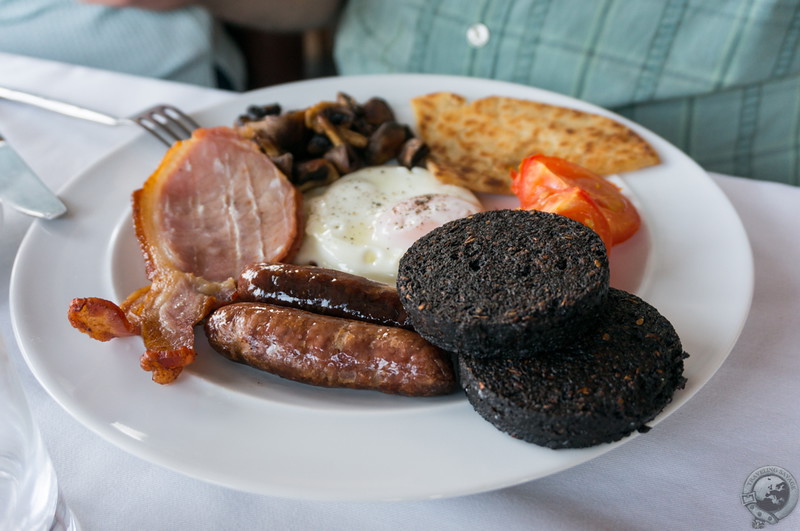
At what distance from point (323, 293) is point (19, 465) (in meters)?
0.65

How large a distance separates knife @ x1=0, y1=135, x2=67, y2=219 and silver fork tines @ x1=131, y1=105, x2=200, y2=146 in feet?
1.27

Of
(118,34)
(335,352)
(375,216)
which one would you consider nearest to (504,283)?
(335,352)

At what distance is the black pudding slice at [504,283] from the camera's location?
115 cm

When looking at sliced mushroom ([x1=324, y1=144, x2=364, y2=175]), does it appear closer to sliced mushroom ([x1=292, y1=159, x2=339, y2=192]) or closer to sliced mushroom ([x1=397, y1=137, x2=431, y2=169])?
sliced mushroom ([x1=292, y1=159, x2=339, y2=192])

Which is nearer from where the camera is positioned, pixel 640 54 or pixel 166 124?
pixel 166 124

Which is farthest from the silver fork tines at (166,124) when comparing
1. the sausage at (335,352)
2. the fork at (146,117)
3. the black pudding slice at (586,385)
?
the black pudding slice at (586,385)

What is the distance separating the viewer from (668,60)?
2.41 metres

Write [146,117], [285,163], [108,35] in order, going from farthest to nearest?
[108,35] → [146,117] → [285,163]

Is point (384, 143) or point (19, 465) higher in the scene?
point (384, 143)

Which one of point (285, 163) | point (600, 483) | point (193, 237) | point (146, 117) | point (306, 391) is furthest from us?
point (146, 117)

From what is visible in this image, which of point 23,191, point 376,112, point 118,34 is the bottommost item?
point 23,191

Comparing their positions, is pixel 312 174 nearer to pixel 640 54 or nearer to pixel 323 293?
pixel 323 293

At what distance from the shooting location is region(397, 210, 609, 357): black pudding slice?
115 centimetres

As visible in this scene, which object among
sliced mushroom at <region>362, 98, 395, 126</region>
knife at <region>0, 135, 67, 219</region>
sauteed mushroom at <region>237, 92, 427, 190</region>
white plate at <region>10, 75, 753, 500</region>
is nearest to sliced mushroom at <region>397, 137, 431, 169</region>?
sauteed mushroom at <region>237, 92, 427, 190</region>
